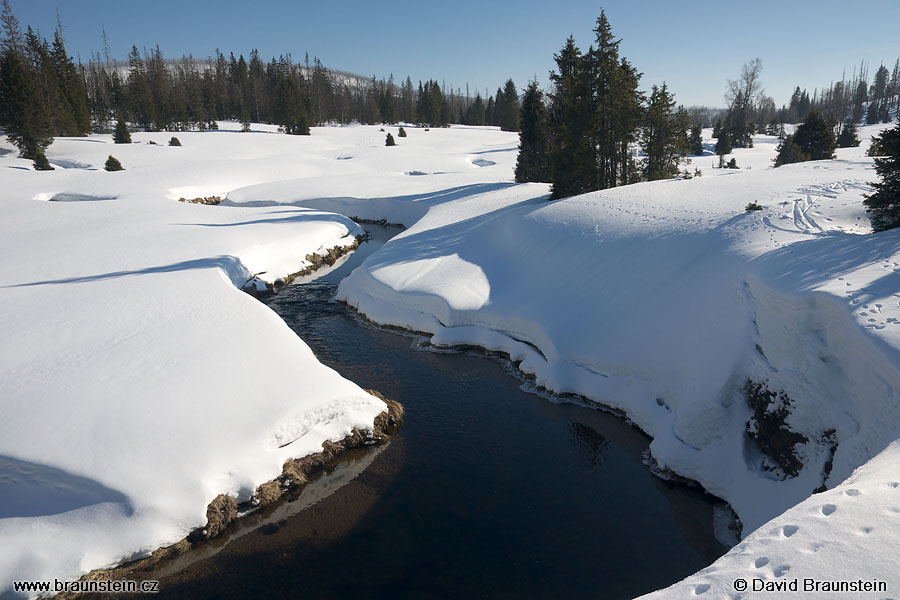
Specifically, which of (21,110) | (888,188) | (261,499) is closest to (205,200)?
(21,110)

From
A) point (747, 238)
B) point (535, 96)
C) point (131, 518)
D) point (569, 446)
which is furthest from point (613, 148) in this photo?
point (131, 518)

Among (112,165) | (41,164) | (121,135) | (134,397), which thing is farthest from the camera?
(121,135)

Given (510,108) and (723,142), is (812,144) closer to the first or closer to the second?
(723,142)

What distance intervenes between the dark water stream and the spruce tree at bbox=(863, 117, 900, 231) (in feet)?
28.2

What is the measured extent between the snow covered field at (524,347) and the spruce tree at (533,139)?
12.2m

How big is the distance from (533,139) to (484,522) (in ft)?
106

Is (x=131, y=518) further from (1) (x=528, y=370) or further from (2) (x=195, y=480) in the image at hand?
(1) (x=528, y=370)

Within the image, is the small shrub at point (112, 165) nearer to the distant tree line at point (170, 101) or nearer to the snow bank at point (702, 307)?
the distant tree line at point (170, 101)

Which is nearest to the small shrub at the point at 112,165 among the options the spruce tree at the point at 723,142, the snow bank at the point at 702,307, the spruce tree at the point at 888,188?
the snow bank at the point at 702,307

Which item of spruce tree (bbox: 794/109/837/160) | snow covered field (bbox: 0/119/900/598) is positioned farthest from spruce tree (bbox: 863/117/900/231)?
spruce tree (bbox: 794/109/837/160)

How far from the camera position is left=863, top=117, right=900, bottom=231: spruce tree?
488 inches

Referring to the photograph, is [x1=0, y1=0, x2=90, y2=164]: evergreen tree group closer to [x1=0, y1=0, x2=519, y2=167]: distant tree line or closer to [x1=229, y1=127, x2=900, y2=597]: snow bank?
[x1=0, y1=0, x2=519, y2=167]: distant tree line

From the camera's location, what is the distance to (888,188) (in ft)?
41.7

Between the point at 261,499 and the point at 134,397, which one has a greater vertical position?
the point at 134,397
